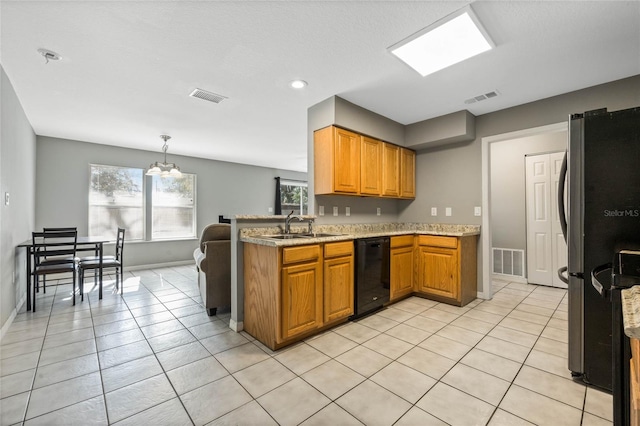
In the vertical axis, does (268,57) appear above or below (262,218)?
above

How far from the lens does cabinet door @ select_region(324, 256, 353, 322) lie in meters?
2.76

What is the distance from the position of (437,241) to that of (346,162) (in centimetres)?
159

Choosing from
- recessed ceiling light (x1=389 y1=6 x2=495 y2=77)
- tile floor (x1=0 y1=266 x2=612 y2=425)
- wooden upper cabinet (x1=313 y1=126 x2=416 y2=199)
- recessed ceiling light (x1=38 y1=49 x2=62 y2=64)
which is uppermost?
recessed ceiling light (x1=38 y1=49 x2=62 y2=64)

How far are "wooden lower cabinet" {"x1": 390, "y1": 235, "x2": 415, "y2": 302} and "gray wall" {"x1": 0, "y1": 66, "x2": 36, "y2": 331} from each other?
4061 mm

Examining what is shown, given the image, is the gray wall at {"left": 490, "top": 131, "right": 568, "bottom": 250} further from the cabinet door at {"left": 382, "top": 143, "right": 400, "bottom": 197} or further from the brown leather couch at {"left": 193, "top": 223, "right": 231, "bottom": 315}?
the brown leather couch at {"left": 193, "top": 223, "right": 231, "bottom": 315}

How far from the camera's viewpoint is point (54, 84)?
298 cm

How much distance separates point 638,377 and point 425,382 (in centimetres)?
138

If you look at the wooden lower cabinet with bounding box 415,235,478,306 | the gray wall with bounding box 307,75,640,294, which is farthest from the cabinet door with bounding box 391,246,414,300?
the gray wall with bounding box 307,75,640,294

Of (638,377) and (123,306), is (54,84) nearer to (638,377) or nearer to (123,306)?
(123,306)

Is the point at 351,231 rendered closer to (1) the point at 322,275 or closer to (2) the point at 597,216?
(1) the point at 322,275

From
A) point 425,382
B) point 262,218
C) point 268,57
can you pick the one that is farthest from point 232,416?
point 268,57

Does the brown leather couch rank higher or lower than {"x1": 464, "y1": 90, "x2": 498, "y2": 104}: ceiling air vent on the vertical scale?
lower

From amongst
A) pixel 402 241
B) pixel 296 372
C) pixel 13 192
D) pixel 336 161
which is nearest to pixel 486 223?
pixel 402 241

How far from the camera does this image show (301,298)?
2.54 metres
